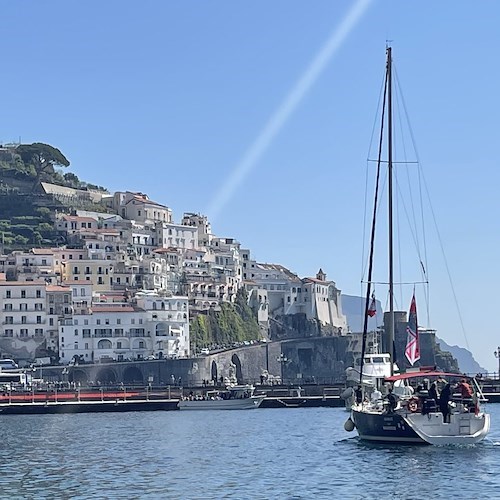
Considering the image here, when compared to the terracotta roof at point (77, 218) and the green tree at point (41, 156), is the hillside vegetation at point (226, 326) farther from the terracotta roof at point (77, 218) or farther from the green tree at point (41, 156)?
the green tree at point (41, 156)

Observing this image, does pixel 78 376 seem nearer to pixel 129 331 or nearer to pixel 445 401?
pixel 129 331

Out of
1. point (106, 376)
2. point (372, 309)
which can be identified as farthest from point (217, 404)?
point (372, 309)

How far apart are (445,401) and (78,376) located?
92498mm

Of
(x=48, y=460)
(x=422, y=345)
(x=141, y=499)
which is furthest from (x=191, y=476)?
(x=422, y=345)

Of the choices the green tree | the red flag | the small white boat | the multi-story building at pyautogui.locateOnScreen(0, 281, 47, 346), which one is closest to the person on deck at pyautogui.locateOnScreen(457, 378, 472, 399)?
the red flag

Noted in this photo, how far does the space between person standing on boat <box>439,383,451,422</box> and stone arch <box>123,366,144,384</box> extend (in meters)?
90.9

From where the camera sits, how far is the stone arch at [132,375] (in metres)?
134

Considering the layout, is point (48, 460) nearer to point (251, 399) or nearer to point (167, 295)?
point (251, 399)

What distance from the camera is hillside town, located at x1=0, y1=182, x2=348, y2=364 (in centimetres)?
14238

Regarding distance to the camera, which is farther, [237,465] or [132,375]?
[132,375]

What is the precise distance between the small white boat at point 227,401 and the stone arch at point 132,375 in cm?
3253

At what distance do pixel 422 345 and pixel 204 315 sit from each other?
32099 millimetres

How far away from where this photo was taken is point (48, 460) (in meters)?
49.0

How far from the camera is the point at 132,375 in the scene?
5335 inches
